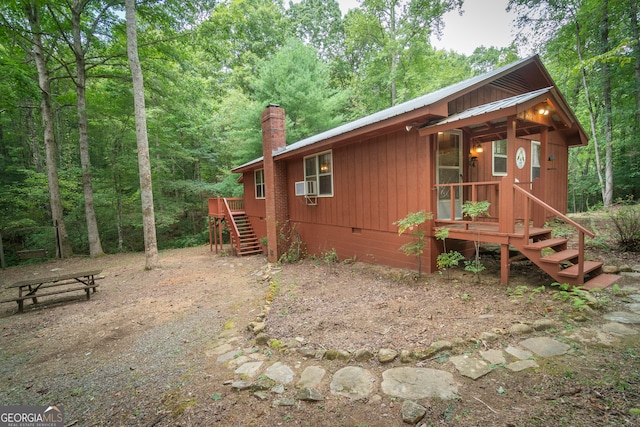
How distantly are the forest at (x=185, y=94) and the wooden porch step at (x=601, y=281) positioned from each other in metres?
5.28

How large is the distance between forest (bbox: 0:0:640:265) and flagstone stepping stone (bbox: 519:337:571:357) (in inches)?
312

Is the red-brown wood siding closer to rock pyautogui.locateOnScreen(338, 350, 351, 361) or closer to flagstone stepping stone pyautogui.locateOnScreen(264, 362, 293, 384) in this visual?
rock pyautogui.locateOnScreen(338, 350, 351, 361)

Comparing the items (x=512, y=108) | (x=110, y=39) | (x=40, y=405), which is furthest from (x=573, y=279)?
(x=110, y=39)

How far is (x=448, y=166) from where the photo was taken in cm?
605

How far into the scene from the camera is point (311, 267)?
24.6 ft

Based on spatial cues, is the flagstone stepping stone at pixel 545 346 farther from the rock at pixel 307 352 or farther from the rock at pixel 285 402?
the rock at pixel 285 402

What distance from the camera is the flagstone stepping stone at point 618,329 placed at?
2852 mm

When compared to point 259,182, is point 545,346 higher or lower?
lower

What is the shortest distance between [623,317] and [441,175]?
3.51m

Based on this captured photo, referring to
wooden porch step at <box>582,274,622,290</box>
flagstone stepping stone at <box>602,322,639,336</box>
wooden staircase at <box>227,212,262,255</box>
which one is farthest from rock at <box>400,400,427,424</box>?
wooden staircase at <box>227,212,262,255</box>

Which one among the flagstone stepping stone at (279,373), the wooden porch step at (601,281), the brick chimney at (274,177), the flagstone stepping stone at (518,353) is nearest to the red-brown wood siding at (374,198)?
the brick chimney at (274,177)

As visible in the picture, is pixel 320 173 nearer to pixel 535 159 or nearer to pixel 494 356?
pixel 494 356

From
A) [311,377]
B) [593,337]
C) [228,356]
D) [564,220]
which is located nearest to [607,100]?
[564,220]

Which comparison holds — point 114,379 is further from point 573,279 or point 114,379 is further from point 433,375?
point 573,279
